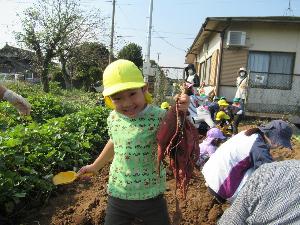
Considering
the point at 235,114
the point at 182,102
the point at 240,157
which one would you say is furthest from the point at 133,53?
the point at 182,102

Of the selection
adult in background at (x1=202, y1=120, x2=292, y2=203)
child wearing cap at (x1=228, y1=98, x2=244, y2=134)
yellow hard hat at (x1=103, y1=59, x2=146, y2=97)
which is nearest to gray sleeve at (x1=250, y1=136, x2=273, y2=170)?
adult in background at (x1=202, y1=120, x2=292, y2=203)

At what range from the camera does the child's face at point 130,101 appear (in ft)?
8.36

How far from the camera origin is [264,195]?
5.38 ft

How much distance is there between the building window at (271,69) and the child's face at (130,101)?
12.8 meters

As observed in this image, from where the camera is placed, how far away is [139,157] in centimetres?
264

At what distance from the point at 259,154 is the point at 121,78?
154 centimetres

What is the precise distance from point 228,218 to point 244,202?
0.14 metres

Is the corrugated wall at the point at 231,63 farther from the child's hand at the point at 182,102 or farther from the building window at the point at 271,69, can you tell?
the child's hand at the point at 182,102

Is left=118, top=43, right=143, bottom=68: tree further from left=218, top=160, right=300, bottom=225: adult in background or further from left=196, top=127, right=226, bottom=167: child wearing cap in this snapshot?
left=218, top=160, right=300, bottom=225: adult in background

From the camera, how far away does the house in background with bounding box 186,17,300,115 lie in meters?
14.6

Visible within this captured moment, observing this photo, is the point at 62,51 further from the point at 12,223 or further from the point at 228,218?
the point at 228,218

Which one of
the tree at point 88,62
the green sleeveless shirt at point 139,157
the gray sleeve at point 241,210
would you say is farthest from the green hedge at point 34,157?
the tree at point 88,62

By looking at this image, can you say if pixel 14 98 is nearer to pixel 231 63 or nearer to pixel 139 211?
pixel 139 211

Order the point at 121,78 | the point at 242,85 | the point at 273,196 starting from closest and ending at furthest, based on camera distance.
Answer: the point at 273,196
the point at 121,78
the point at 242,85
